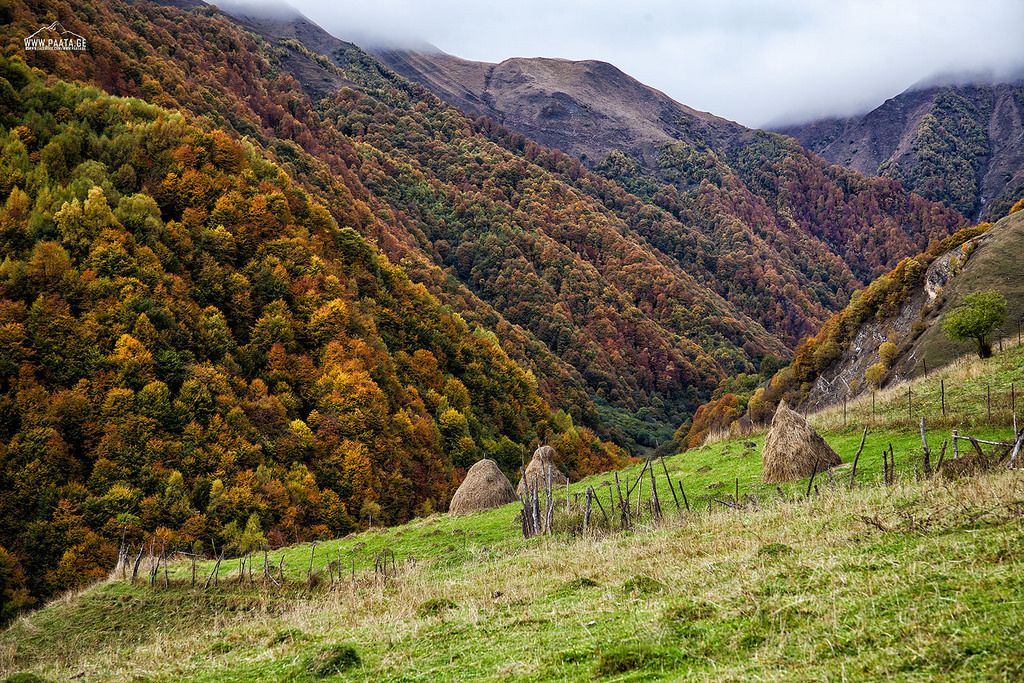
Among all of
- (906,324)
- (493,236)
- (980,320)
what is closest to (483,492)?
(980,320)

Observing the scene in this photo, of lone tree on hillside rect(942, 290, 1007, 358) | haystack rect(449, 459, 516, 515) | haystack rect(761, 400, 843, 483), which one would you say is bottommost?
haystack rect(449, 459, 516, 515)

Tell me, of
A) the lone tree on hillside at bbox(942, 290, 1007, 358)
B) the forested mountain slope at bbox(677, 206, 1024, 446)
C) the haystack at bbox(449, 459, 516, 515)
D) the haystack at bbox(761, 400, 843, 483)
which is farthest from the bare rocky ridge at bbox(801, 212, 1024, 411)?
the haystack at bbox(449, 459, 516, 515)

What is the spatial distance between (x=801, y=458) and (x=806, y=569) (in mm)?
14912

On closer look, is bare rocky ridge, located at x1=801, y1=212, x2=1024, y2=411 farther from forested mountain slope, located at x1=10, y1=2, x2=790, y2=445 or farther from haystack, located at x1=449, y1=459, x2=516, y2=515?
forested mountain slope, located at x1=10, y1=2, x2=790, y2=445

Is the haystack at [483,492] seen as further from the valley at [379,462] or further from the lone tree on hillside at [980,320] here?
the lone tree on hillside at [980,320]

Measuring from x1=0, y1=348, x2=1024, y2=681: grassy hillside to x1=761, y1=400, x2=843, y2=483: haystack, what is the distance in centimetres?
145

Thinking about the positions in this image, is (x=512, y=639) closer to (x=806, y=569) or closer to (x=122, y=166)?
(x=806, y=569)

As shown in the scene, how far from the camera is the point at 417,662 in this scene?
30.4 ft

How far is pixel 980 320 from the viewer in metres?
30.1

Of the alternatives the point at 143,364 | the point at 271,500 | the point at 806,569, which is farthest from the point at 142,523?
the point at 806,569

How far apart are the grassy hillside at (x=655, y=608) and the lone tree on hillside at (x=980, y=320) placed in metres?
11.2

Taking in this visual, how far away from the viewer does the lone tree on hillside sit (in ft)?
98.7

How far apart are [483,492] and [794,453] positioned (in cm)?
1608

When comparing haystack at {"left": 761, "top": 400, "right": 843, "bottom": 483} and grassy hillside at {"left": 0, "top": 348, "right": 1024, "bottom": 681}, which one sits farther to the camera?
haystack at {"left": 761, "top": 400, "right": 843, "bottom": 483}
